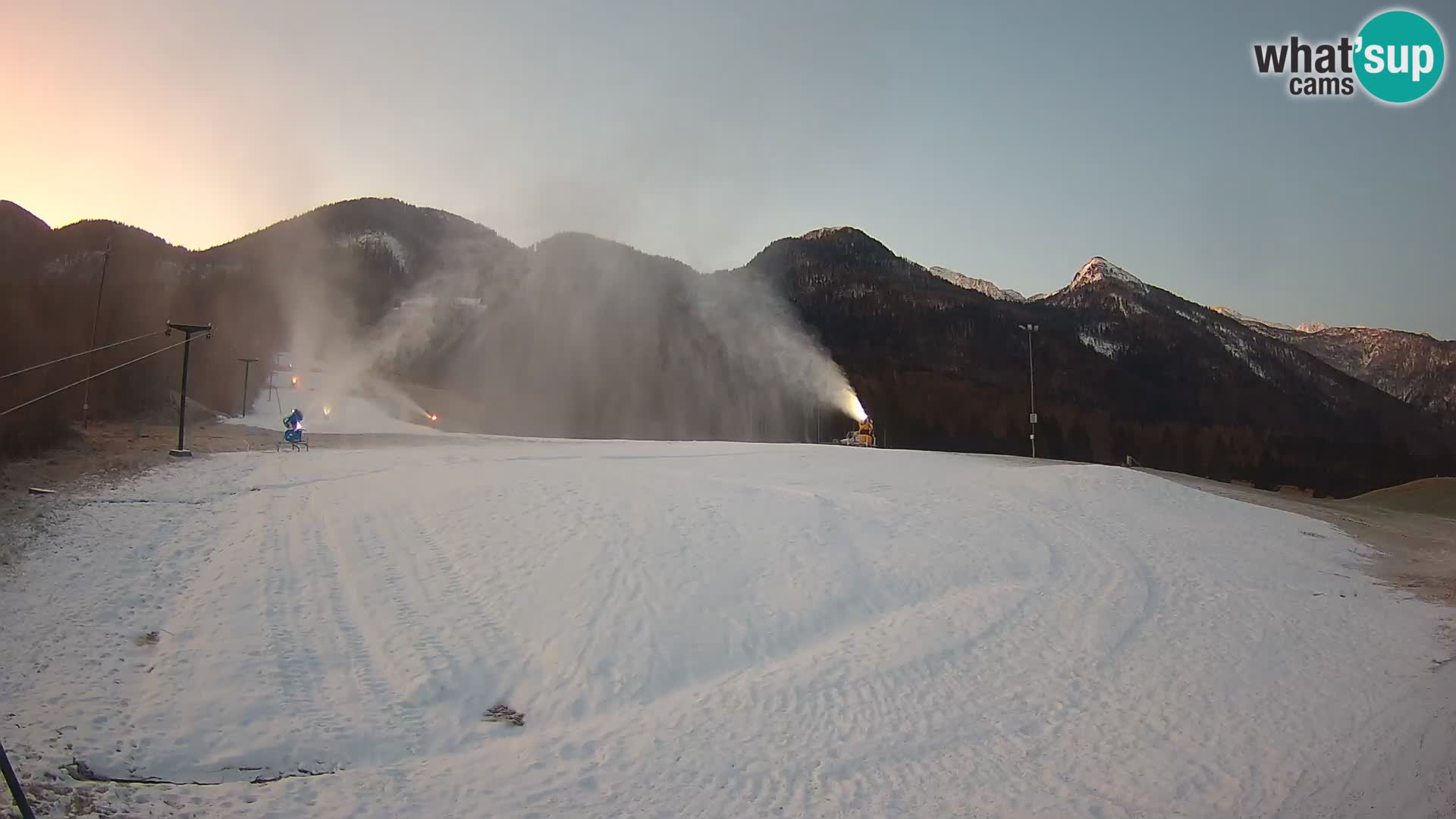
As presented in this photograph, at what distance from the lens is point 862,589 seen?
42.5ft

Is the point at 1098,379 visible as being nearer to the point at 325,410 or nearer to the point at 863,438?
the point at 863,438

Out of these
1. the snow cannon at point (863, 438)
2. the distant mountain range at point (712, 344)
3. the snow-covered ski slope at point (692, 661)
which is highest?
the distant mountain range at point (712, 344)

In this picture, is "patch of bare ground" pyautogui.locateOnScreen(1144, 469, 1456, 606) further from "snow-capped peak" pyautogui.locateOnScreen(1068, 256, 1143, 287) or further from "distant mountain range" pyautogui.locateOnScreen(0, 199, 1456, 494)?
"snow-capped peak" pyautogui.locateOnScreen(1068, 256, 1143, 287)

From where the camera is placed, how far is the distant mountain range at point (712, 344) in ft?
226

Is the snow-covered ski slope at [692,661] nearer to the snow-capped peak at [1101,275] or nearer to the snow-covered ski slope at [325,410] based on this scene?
the snow-covered ski slope at [325,410]

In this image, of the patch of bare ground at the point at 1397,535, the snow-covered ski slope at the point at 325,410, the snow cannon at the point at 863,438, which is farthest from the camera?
the snow-covered ski slope at the point at 325,410

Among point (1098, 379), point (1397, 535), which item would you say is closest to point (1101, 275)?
point (1098, 379)

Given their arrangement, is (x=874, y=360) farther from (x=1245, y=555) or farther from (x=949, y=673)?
(x=949, y=673)

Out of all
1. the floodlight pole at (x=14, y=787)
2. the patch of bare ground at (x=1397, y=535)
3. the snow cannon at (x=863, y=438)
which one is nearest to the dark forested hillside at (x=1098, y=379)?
the snow cannon at (x=863, y=438)

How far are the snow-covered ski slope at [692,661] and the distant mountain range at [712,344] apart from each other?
100ft

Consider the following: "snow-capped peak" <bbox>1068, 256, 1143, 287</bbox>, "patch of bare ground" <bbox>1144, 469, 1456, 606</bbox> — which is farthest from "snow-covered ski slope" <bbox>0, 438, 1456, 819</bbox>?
"snow-capped peak" <bbox>1068, 256, 1143, 287</bbox>

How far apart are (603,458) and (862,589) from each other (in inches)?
536

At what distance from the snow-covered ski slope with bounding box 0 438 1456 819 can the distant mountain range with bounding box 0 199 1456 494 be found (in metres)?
30.5

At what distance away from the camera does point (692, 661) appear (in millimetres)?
10047
